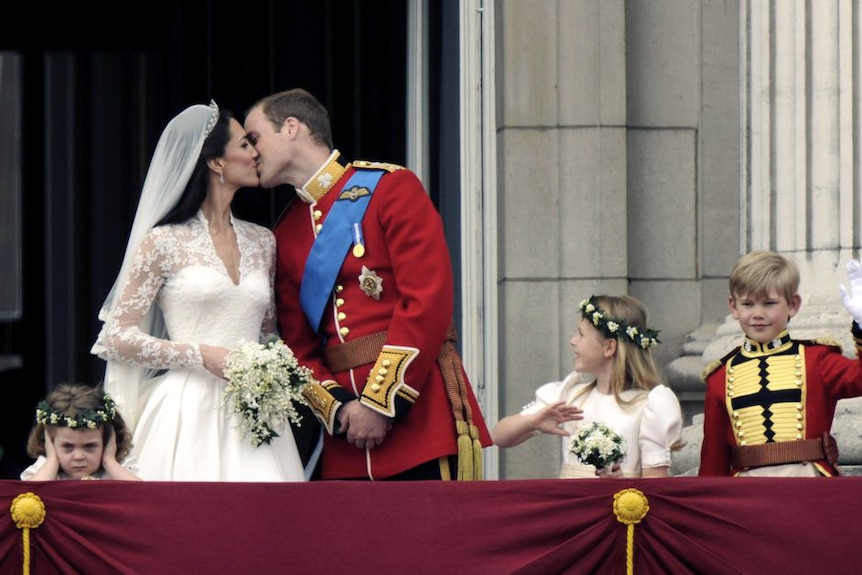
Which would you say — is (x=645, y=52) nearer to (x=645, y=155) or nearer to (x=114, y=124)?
(x=645, y=155)

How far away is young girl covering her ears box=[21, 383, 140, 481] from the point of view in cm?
615

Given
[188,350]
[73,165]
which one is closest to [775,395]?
[188,350]

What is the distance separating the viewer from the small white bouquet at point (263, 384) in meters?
6.07

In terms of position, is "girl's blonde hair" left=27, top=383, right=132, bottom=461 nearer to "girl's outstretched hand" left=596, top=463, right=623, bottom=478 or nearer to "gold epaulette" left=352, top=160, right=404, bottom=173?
"gold epaulette" left=352, top=160, right=404, bottom=173

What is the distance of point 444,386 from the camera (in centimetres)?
655

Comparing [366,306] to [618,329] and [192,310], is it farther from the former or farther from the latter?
[618,329]

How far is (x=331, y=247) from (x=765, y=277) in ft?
4.42

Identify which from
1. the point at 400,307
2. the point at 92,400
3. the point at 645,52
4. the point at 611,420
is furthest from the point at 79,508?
the point at 645,52

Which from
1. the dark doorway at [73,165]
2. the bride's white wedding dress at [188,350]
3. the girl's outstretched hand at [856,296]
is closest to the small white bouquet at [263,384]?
the bride's white wedding dress at [188,350]

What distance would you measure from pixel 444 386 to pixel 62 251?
5.29 meters

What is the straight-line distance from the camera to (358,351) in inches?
257

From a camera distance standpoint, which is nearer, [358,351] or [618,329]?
[358,351]

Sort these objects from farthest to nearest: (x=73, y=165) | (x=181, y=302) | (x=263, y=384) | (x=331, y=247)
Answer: (x=73, y=165) → (x=331, y=247) → (x=181, y=302) → (x=263, y=384)

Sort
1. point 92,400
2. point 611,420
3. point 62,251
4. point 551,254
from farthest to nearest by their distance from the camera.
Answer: point 62,251 → point 551,254 → point 611,420 → point 92,400
